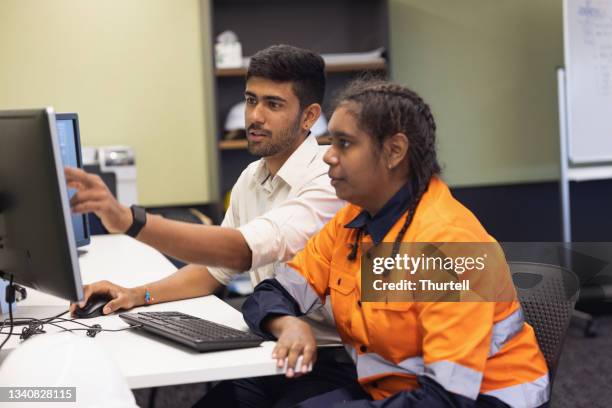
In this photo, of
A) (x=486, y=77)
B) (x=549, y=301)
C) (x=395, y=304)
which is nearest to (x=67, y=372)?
(x=395, y=304)

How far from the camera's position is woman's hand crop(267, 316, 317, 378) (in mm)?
1408

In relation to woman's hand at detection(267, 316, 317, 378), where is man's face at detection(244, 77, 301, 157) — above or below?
above

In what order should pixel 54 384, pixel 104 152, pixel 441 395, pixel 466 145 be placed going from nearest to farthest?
1. pixel 54 384
2. pixel 441 395
3. pixel 104 152
4. pixel 466 145

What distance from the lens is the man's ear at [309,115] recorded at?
212cm

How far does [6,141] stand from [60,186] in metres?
0.19

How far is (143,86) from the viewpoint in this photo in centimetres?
404

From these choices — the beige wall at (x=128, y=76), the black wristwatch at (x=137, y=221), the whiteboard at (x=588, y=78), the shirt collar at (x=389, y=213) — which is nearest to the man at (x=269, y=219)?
the black wristwatch at (x=137, y=221)

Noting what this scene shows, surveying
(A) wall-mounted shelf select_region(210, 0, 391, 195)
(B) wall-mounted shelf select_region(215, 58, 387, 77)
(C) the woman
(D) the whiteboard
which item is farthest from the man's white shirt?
(D) the whiteboard

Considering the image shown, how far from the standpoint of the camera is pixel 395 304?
1410 millimetres

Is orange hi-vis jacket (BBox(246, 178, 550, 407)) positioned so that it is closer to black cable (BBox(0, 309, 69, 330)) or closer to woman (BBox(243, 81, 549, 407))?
woman (BBox(243, 81, 549, 407))

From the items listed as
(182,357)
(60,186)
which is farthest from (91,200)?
(182,357)

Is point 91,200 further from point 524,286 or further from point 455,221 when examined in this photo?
point 524,286

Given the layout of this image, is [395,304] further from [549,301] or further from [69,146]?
[69,146]

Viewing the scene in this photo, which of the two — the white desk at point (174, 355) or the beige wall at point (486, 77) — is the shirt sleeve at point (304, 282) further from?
the beige wall at point (486, 77)
